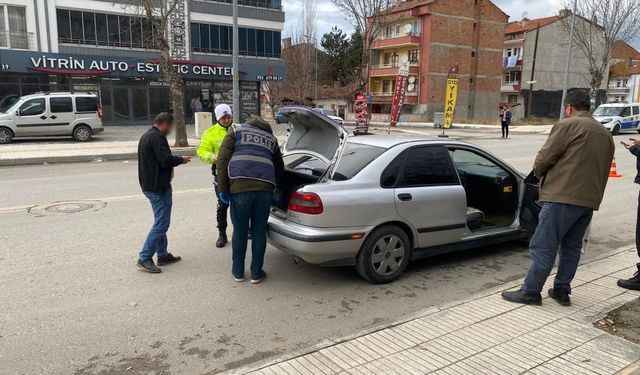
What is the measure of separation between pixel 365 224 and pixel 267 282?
3.81 feet

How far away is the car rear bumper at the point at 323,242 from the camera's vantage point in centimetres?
449

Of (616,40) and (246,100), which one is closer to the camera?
(246,100)

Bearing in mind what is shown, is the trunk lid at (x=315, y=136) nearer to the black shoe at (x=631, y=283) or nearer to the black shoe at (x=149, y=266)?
the black shoe at (x=149, y=266)

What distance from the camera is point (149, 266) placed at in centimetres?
512

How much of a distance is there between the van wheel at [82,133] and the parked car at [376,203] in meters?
16.5

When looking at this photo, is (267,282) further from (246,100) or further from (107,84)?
(246,100)

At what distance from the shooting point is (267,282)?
4.91 meters

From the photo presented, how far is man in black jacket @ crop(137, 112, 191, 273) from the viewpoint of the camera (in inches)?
196

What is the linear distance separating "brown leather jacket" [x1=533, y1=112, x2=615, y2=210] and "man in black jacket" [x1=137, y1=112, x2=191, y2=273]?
11.8ft

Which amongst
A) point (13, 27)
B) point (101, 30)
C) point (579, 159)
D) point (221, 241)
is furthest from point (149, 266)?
point (101, 30)

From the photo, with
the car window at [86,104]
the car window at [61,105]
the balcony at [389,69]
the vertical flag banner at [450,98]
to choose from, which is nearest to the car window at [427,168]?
the car window at [61,105]

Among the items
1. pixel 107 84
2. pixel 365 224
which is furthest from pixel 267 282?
pixel 107 84

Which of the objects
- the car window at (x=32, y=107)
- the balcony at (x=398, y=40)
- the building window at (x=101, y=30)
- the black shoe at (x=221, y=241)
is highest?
the balcony at (x=398, y=40)

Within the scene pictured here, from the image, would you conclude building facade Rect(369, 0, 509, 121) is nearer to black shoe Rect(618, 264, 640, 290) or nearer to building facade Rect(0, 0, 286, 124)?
building facade Rect(0, 0, 286, 124)
